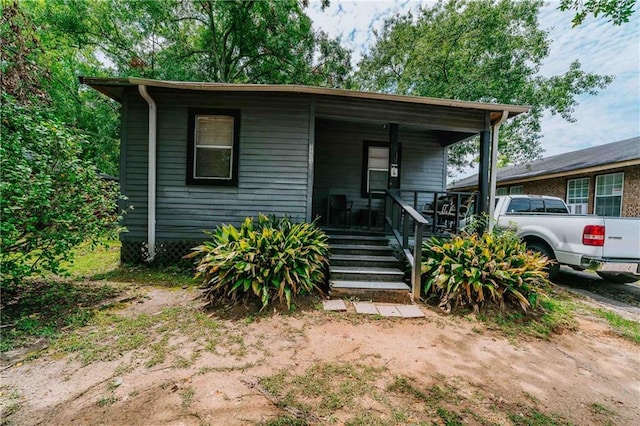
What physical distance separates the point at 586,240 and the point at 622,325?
1.52m

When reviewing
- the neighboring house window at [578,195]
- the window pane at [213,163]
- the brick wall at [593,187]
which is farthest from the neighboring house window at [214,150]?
the neighboring house window at [578,195]

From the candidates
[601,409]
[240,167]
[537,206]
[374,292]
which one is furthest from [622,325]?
[240,167]

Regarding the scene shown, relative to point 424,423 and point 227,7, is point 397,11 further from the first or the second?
point 424,423

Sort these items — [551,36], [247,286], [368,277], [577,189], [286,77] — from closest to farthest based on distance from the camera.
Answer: [247,286]
[368,277]
[551,36]
[577,189]
[286,77]

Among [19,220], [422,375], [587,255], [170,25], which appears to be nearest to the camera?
[422,375]

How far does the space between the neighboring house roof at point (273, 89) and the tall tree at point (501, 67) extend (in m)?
6.50

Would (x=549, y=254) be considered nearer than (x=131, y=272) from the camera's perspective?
No

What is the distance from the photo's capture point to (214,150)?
5352 millimetres

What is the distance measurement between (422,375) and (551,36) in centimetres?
1363

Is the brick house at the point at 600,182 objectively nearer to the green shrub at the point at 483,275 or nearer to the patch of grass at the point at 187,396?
the green shrub at the point at 483,275

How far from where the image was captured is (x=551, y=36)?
1040 cm

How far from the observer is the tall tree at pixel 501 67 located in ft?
33.9

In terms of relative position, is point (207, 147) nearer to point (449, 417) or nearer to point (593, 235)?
point (449, 417)

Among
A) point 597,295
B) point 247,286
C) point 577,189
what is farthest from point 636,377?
point 577,189
